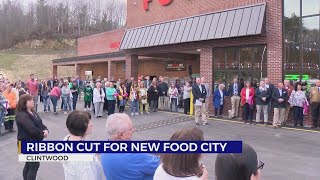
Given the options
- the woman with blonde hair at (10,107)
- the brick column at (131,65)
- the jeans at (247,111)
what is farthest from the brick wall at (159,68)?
the woman with blonde hair at (10,107)

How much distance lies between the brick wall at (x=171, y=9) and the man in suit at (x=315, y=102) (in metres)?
4.33

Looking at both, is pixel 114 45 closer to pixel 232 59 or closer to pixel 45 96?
pixel 45 96

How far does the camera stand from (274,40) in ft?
48.5

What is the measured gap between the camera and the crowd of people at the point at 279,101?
523 inches

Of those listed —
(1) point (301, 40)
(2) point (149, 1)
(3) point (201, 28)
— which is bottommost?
(1) point (301, 40)

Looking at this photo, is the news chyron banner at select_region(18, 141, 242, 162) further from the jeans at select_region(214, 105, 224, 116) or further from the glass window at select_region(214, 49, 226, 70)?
the glass window at select_region(214, 49, 226, 70)

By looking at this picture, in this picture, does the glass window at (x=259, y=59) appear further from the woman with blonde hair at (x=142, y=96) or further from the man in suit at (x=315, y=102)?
the woman with blonde hair at (x=142, y=96)

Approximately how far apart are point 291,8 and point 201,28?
439cm

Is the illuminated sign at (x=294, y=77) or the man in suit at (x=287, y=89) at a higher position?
the illuminated sign at (x=294, y=77)

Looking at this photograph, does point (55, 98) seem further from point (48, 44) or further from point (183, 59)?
point (48, 44)

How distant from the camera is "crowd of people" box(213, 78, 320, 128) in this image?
43.6 ft

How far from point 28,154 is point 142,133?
8.93 meters

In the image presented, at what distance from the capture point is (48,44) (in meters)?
85.8

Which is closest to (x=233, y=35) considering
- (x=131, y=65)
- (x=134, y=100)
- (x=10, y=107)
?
(x=134, y=100)
